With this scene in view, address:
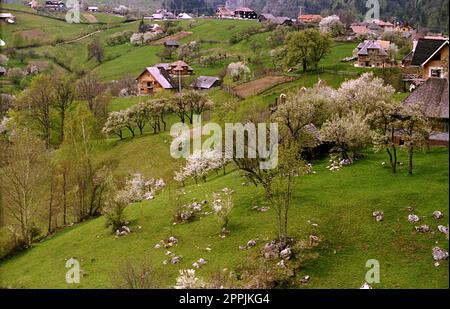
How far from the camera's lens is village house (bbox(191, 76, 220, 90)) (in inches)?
4048

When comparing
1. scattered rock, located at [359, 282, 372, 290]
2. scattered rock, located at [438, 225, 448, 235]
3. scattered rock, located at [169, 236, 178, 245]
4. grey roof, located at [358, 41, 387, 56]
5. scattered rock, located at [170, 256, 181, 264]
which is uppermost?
grey roof, located at [358, 41, 387, 56]

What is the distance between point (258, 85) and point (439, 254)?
63489 millimetres

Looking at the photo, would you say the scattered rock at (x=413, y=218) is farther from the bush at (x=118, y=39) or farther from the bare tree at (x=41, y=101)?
the bush at (x=118, y=39)

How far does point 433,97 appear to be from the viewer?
→ 4572 centimetres

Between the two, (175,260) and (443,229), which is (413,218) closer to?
(443,229)

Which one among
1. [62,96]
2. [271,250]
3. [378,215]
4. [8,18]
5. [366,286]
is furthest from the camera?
[8,18]

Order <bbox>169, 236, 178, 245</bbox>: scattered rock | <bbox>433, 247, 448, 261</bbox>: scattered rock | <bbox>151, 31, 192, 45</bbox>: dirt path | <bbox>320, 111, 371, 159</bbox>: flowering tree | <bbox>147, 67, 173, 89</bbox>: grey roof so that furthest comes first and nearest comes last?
<bbox>151, 31, 192, 45</bbox>: dirt path, <bbox>147, 67, 173, 89</bbox>: grey roof, <bbox>320, 111, 371, 159</bbox>: flowering tree, <bbox>169, 236, 178, 245</bbox>: scattered rock, <bbox>433, 247, 448, 261</bbox>: scattered rock

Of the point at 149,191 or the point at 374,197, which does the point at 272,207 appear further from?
the point at 149,191

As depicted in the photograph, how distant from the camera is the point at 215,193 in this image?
41.1 m

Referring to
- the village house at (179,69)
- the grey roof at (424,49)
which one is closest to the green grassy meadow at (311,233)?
the grey roof at (424,49)

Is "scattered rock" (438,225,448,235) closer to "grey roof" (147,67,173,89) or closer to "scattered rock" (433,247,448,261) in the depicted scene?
"scattered rock" (433,247,448,261)

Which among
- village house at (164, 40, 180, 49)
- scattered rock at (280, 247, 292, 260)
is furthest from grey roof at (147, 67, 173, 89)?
scattered rock at (280, 247, 292, 260)

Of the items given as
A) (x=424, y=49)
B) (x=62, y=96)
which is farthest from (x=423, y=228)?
(x=62, y=96)
